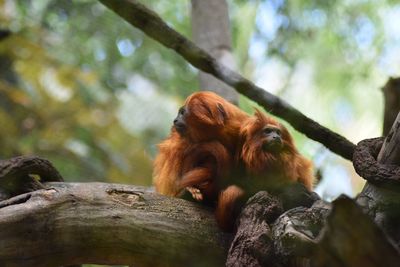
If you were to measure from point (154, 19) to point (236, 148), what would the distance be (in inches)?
26.7

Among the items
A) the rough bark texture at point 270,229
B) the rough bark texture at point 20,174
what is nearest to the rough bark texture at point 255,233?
the rough bark texture at point 270,229

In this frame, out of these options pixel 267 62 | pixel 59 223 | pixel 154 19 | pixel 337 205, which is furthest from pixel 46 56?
pixel 337 205

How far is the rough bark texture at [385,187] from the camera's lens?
1.76 metres

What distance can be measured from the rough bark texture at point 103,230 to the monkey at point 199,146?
0.24 meters

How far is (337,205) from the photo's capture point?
133cm

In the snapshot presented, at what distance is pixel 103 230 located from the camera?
200 centimetres

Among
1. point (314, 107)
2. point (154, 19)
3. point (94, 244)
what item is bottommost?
point (94, 244)

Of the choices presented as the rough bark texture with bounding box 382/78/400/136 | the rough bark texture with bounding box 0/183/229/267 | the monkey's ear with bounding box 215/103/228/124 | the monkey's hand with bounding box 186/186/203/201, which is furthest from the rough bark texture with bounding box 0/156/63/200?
the rough bark texture with bounding box 382/78/400/136

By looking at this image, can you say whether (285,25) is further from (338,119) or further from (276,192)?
(276,192)

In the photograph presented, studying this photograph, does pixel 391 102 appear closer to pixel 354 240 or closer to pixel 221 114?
pixel 221 114

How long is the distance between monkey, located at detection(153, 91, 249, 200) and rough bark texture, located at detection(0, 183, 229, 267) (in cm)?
24

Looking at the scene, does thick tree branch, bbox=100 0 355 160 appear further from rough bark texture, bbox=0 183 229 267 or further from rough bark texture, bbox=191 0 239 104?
rough bark texture, bbox=191 0 239 104

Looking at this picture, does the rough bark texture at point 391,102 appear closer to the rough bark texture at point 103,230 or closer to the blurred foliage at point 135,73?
the rough bark texture at point 103,230

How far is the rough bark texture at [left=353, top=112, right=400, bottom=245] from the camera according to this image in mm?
1759
